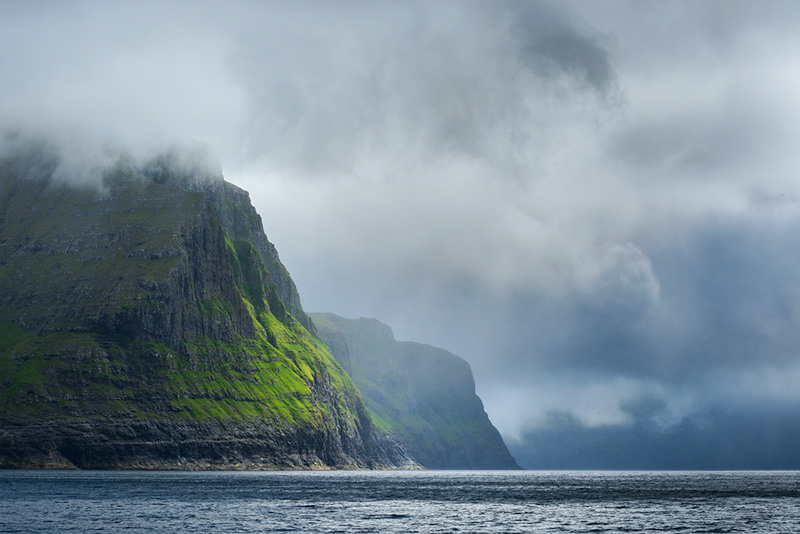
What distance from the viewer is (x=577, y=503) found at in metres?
145

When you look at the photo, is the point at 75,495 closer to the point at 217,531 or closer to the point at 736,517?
the point at 217,531

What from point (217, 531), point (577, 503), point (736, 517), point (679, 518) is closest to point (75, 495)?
point (217, 531)

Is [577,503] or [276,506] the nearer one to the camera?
[276,506]

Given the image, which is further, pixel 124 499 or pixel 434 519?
pixel 124 499

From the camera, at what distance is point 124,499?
5192 inches

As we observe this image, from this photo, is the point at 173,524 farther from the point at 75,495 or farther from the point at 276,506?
the point at 75,495

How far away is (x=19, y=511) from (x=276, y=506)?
40.1 m

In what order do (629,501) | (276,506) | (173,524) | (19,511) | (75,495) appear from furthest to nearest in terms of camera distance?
(629,501)
(75,495)
(276,506)
(19,511)
(173,524)

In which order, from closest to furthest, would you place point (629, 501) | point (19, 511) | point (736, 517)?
point (19, 511) < point (736, 517) < point (629, 501)

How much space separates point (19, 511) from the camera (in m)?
104

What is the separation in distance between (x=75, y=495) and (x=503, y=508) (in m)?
82.2

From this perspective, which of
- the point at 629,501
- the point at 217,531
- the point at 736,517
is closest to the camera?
the point at 217,531

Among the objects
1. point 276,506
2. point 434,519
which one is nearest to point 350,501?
point 276,506

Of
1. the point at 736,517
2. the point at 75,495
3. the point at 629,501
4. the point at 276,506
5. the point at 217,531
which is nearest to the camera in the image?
the point at 217,531
